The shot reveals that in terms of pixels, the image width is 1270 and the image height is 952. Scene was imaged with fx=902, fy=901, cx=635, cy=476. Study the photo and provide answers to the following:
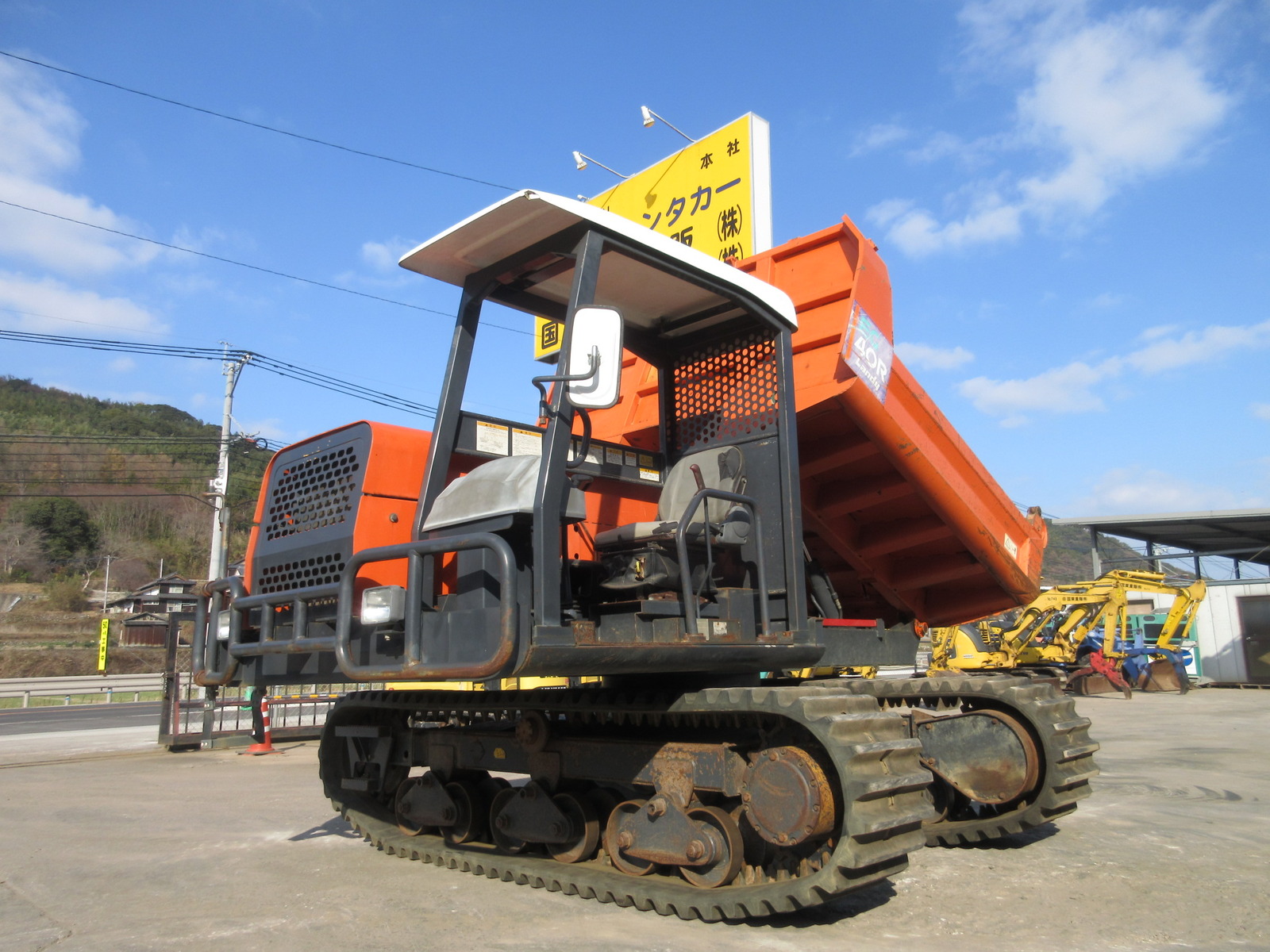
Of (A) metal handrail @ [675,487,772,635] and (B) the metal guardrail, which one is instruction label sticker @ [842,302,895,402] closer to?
(A) metal handrail @ [675,487,772,635]

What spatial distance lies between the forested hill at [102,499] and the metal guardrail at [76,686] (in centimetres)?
2739

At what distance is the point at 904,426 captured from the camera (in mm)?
4898

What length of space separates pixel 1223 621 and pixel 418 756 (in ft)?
97.5

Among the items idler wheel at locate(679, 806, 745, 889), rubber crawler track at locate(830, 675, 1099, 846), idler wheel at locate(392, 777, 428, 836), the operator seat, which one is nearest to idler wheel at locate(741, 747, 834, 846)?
idler wheel at locate(679, 806, 745, 889)

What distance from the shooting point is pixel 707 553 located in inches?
164

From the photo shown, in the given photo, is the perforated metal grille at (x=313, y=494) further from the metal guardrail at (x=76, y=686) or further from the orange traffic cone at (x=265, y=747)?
the metal guardrail at (x=76, y=686)

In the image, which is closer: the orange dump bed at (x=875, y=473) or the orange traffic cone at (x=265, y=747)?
the orange dump bed at (x=875, y=473)

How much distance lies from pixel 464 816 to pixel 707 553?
234cm

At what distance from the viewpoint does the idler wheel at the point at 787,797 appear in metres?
3.69

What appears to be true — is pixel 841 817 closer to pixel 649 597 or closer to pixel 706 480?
pixel 649 597

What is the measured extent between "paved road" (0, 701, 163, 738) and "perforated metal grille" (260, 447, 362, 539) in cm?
1393

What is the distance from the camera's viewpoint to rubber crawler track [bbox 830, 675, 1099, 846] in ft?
17.3

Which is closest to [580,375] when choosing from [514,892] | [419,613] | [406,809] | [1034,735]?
[419,613]

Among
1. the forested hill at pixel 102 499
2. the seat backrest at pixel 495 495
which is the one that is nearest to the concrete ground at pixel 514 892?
the seat backrest at pixel 495 495
